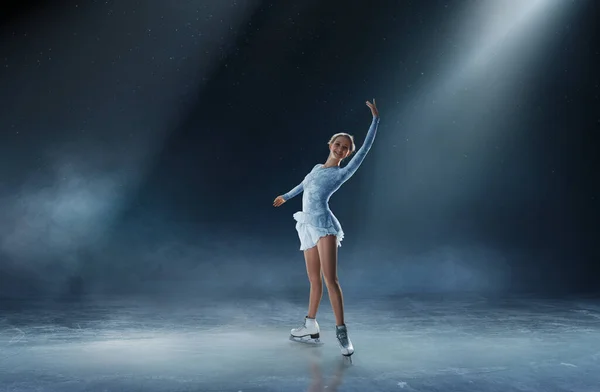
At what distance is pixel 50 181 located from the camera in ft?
21.1

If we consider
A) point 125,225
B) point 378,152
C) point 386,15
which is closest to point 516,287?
point 378,152

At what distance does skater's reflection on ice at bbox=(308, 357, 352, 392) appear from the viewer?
254 centimetres

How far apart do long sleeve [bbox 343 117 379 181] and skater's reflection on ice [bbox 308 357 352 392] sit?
956 millimetres

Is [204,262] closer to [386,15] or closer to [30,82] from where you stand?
[30,82]

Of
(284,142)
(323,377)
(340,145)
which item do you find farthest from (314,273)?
(284,142)

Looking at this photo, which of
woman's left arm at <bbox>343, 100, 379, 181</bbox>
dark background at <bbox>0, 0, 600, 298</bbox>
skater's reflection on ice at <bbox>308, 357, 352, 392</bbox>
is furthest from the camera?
dark background at <bbox>0, 0, 600, 298</bbox>

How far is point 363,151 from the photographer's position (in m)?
3.26

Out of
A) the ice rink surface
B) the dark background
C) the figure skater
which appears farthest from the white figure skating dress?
the dark background

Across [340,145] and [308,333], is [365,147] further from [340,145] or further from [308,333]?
[308,333]

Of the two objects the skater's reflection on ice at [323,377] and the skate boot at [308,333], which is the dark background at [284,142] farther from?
the skater's reflection on ice at [323,377]

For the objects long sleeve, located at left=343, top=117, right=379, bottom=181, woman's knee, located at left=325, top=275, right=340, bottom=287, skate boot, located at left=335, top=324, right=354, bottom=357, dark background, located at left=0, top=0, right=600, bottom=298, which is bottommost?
skate boot, located at left=335, top=324, right=354, bottom=357

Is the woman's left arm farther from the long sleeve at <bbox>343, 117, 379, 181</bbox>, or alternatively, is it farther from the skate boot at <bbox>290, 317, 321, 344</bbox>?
the skate boot at <bbox>290, 317, 321, 344</bbox>

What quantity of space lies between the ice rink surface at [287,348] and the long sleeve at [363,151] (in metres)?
0.94

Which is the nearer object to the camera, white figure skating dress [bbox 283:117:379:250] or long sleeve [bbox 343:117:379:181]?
long sleeve [bbox 343:117:379:181]
